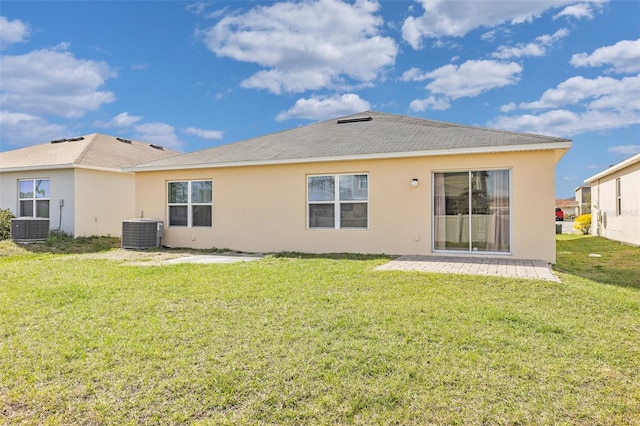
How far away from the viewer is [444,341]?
3.76 meters

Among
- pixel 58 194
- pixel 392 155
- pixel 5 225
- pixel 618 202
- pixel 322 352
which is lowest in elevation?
pixel 322 352

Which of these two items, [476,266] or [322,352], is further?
[476,266]

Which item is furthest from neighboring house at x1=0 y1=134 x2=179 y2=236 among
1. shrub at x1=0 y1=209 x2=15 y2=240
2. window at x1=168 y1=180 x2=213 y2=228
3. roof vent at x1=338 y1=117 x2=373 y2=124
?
roof vent at x1=338 y1=117 x2=373 y2=124

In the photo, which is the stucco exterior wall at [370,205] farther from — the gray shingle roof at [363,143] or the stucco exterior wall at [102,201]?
the stucco exterior wall at [102,201]

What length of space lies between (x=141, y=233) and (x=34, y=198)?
659 cm

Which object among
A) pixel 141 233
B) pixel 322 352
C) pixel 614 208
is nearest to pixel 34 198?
pixel 141 233

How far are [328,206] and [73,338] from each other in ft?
24.2

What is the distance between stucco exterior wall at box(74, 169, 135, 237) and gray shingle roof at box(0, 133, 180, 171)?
50 centimetres

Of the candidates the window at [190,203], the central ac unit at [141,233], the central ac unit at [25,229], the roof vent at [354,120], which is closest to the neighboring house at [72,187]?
the central ac unit at [25,229]

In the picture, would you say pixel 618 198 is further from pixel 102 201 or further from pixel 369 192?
pixel 102 201

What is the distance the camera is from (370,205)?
33.0 feet

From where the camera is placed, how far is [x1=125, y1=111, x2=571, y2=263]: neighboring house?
8.80 meters

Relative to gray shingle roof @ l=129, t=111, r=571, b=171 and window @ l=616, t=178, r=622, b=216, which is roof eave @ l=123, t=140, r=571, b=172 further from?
window @ l=616, t=178, r=622, b=216

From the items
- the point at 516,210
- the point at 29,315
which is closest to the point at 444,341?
the point at 29,315
